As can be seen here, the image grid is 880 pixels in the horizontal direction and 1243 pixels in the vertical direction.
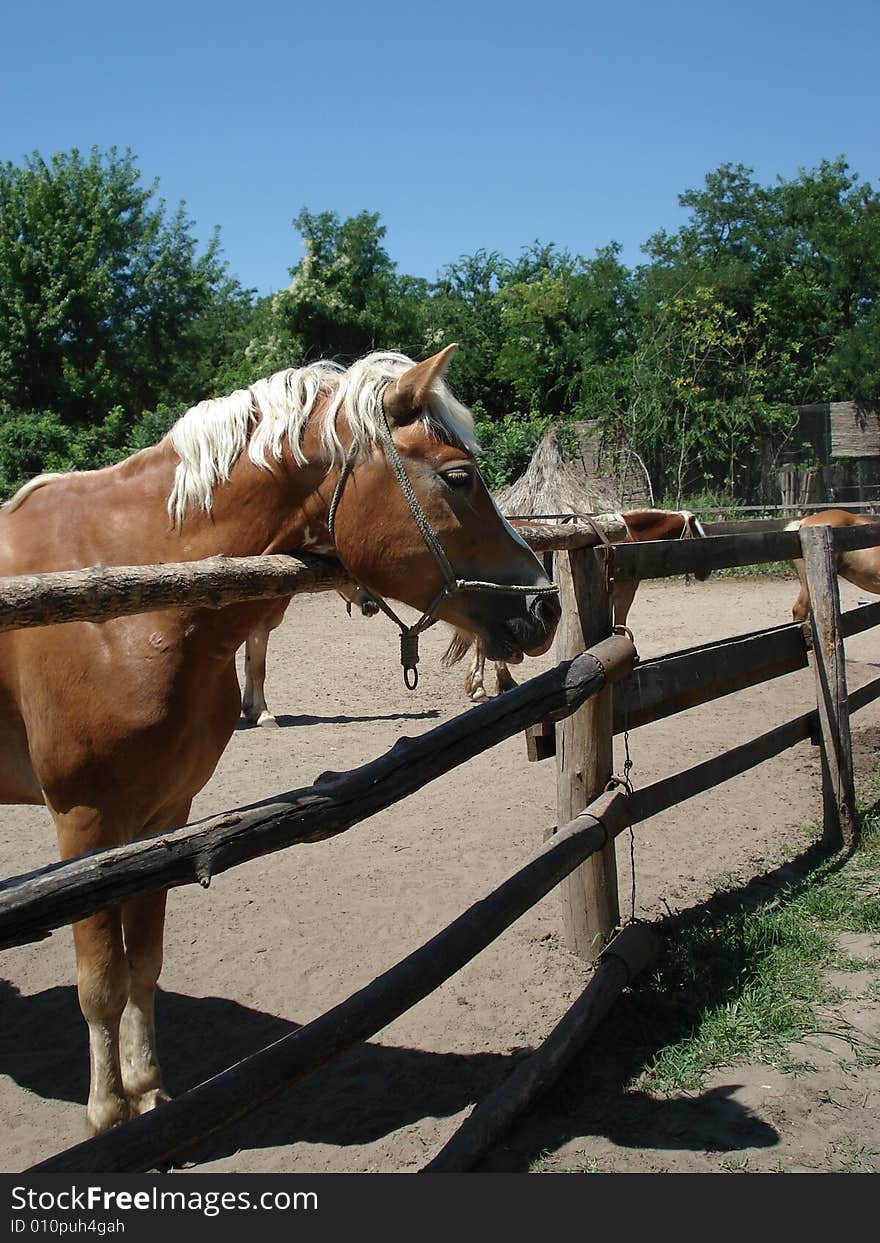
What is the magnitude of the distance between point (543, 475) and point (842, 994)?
15.5 m

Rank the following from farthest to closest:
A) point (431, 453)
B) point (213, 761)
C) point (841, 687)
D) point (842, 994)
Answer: point (841, 687) < point (842, 994) < point (213, 761) < point (431, 453)

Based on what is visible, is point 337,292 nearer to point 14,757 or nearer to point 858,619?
point 858,619

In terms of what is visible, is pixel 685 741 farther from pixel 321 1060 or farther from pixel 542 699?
pixel 321 1060

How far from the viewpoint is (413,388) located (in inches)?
96.8

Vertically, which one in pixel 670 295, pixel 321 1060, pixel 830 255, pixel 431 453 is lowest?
pixel 321 1060

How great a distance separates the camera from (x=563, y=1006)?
3283mm

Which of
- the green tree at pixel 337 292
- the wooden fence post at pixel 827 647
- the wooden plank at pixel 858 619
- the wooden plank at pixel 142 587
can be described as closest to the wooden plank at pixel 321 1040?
the wooden plank at pixel 142 587

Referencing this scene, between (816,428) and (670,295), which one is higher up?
(670,295)

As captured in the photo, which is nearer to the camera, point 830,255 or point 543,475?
point 543,475

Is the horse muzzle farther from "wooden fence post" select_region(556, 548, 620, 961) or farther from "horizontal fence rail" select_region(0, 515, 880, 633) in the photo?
"wooden fence post" select_region(556, 548, 620, 961)

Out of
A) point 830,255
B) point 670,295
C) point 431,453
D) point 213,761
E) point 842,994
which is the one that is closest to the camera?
point 431,453

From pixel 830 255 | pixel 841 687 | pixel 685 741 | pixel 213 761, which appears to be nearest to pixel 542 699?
pixel 213 761

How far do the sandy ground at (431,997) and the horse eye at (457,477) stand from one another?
1.85m

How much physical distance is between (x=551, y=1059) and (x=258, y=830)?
142 cm
